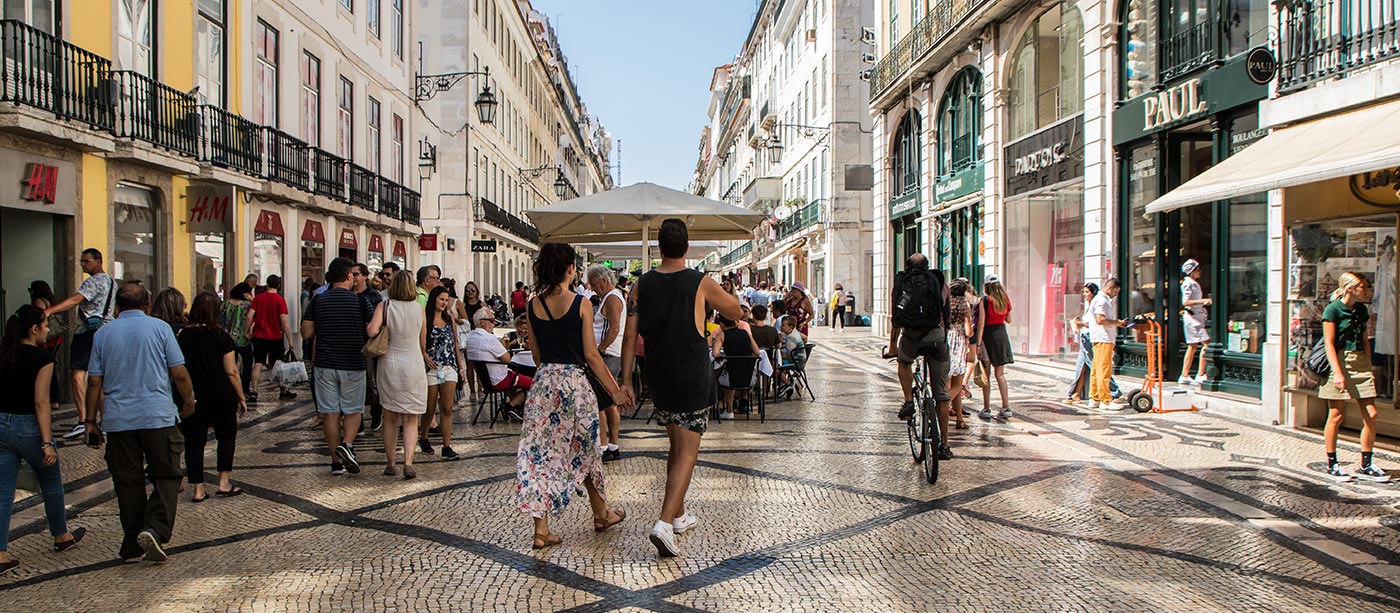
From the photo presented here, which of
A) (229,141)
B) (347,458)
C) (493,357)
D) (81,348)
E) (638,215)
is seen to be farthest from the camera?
(229,141)

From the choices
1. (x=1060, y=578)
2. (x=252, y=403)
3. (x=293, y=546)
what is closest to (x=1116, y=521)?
(x=1060, y=578)

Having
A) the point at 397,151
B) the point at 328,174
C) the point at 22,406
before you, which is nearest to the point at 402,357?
the point at 22,406

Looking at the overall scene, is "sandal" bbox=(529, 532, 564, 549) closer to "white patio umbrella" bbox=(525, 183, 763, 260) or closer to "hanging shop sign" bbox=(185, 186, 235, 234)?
"white patio umbrella" bbox=(525, 183, 763, 260)

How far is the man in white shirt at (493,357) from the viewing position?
9625 mm

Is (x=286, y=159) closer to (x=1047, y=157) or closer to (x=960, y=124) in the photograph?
(x=1047, y=157)

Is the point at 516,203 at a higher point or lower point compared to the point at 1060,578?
higher

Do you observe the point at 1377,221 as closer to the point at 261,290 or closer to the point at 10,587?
the point at 10,587

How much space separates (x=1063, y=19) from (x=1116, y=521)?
1261 centimetres

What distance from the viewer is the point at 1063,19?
1652 cm

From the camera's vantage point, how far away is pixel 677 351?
528 cm

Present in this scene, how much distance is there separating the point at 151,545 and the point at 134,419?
67cm

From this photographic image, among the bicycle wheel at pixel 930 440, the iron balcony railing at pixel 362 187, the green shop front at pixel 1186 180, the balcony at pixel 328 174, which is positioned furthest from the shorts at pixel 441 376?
the iron balcony railing at pixel 362 187

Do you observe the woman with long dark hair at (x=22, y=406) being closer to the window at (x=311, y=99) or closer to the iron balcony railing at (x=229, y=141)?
the iron balcony railing at (x=229, y=141)

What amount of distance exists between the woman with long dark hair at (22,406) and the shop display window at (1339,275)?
9.86m
